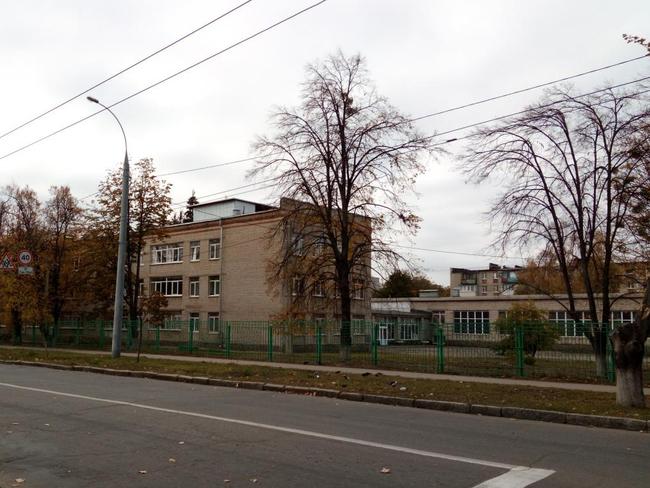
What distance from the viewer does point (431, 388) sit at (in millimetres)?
13984

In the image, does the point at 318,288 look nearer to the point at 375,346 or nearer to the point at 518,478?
the point at 375,346

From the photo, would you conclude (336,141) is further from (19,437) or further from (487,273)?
(487,273)

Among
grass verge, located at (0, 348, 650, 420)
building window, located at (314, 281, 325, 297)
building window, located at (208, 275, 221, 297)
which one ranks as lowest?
grass verge, located at (0, 348, 650, 420)

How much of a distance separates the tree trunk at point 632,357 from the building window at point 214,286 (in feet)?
119

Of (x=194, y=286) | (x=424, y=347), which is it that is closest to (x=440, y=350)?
(x=424, y=347)

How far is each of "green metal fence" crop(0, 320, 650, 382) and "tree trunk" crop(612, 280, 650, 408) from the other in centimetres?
561

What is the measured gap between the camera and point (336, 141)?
23469 millimetres

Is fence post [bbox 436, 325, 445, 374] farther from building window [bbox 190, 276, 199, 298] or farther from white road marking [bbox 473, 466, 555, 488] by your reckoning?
building window [bbox 190, 276, 199, 298]

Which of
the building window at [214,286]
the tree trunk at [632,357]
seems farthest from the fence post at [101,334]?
the tree trunk at [632,357]

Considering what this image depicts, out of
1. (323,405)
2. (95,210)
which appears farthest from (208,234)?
(323,405)

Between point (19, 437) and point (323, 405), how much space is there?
5.86 m

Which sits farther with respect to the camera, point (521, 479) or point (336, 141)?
point (336, 141)

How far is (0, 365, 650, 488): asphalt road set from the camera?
6074 mm

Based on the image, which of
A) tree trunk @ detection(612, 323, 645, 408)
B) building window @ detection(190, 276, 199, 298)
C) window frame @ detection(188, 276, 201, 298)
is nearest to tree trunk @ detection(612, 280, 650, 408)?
tree trunk @ detection(612, 323, 645, 408)
